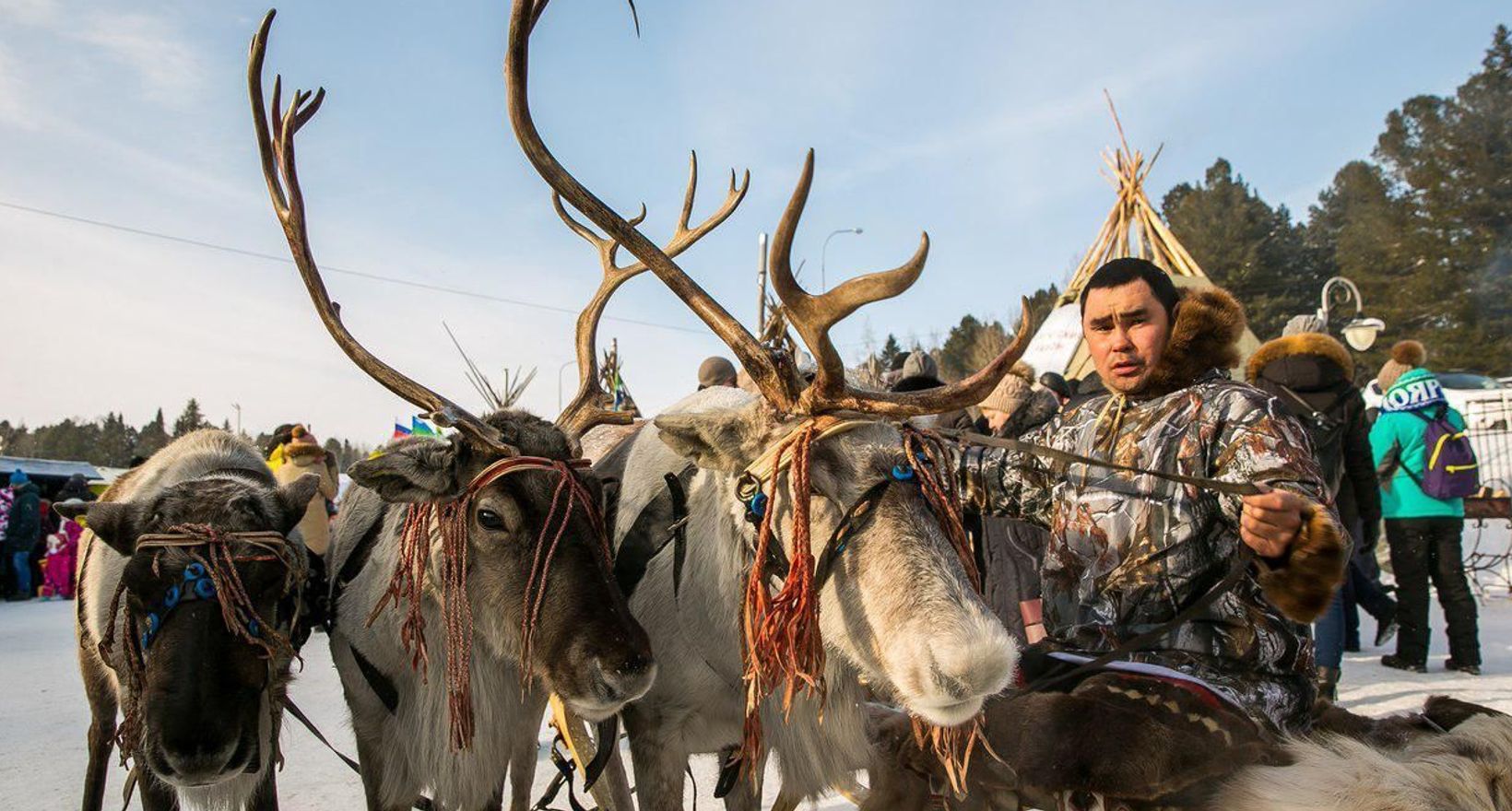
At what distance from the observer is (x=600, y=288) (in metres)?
4.11

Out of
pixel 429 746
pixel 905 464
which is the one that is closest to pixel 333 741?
pixel 429 746

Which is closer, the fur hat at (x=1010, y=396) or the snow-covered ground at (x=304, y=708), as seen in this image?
the snow-covered ground at (x=304, y=708)

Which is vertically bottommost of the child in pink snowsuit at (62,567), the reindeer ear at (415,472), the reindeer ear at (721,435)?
the child in pink snowsuit at (62,567)

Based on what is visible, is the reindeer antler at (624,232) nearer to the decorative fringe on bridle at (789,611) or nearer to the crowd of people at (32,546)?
the decorative fringe on bridle at (789,611)

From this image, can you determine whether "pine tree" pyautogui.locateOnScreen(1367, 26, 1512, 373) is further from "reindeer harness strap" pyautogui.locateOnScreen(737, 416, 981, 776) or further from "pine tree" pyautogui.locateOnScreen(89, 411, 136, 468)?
"pine tree" pyautogui.locateOnScreen(89, 411, 136, 468)

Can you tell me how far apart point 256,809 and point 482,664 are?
88cm

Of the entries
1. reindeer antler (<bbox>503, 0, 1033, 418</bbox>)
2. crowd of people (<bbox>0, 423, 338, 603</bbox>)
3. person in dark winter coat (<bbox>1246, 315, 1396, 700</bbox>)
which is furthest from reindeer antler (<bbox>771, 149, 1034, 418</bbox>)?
crowd of people (<bbox>0, 423, 338, 603</bbox>)

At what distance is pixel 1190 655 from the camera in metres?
2.11

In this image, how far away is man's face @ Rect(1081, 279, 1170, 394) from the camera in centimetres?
244

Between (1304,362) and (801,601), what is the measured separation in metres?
4.24

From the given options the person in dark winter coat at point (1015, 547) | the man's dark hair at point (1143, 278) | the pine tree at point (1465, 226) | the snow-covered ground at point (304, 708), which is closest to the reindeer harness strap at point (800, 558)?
the man's dark hair at point (1143, 278)

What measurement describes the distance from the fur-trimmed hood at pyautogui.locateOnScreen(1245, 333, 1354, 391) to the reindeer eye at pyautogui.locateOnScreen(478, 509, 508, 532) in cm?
386

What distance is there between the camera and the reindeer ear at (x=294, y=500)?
114 inches

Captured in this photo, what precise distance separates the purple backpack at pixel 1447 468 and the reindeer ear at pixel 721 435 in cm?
664
